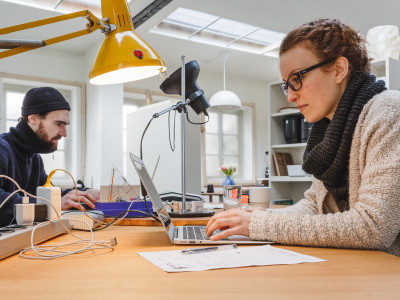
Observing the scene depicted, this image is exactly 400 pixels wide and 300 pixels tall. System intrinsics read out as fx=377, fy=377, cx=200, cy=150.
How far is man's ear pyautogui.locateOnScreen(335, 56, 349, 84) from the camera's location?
1.10 m

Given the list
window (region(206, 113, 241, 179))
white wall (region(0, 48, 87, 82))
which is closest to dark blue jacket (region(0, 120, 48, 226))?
white wall (region(0, 48, 87, 82))

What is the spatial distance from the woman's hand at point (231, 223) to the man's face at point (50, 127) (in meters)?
1.69

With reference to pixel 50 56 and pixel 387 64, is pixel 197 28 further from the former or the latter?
pixel 387 64

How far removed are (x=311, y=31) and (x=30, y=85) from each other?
457 centimetres

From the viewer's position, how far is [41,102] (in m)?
2.32

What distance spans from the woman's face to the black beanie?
5.46ft

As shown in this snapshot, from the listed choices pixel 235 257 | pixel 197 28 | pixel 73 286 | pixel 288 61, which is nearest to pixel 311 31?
pixel 288 61

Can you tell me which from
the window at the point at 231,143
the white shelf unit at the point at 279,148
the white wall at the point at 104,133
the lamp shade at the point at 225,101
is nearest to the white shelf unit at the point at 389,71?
the white shelf unit at the point at 279,148

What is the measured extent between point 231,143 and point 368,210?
5.90 metres

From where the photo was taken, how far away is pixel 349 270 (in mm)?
677

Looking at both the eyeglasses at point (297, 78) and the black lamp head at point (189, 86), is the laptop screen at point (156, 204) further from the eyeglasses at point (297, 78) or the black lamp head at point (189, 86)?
the black lamp head at point (189, 86)

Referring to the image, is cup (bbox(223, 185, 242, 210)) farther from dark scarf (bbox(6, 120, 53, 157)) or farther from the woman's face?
dark scarf (bbox(6, 120, 53, 157))

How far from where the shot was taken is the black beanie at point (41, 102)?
230cm

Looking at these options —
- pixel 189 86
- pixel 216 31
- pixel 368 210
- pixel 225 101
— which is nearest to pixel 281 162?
pixel 225 101
